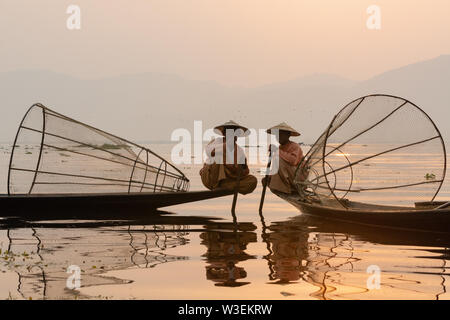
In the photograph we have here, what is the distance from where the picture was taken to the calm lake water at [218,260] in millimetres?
5803

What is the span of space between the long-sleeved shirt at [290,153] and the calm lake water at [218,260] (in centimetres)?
127

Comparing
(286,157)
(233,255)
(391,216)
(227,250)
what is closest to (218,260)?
(233,255)

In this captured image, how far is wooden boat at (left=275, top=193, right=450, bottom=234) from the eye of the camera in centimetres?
880

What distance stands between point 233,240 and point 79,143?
4.64m

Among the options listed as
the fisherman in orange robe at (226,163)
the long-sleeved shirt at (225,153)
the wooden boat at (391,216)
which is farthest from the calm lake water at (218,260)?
the long-sleeved shirt at (225,153)

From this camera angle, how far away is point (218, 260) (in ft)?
24.1

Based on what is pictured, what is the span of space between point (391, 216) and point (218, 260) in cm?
314

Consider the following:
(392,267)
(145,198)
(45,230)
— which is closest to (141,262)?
(392,267)

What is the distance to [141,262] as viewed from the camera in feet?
23.6

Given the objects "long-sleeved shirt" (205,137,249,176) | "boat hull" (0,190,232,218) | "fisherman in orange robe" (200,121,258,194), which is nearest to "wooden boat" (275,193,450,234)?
"fisherman in orange robe" (200,121,258,194)

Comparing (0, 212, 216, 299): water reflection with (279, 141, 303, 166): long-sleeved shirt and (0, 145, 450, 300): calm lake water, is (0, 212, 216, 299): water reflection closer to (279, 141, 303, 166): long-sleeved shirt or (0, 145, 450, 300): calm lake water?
(0, 145, 450, 300): calm lake water

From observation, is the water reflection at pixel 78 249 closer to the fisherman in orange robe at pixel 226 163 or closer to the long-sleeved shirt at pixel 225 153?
the fisherman in orange robe at pixel 226 163

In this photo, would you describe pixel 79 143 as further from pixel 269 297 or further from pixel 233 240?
pixel 269 297

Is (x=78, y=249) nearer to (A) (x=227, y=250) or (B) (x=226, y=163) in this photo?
(A) (x=227, y=250)
